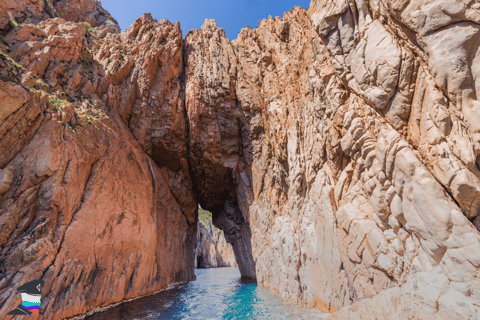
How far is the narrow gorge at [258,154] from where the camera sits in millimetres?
5418

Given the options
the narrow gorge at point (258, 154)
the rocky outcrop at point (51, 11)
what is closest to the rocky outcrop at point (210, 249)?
the narrow gorge at point (258, 154)

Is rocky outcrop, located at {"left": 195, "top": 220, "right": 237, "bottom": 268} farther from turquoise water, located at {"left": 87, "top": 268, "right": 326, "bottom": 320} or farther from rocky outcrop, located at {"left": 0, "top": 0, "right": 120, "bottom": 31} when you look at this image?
rocky outcrop, located at {"left": 0, "top": 0, "right": 120, "bottom": 31}

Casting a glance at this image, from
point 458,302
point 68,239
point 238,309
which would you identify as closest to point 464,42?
point 458,302

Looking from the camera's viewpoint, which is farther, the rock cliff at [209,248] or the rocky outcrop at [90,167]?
the rock cliff at [209,248]

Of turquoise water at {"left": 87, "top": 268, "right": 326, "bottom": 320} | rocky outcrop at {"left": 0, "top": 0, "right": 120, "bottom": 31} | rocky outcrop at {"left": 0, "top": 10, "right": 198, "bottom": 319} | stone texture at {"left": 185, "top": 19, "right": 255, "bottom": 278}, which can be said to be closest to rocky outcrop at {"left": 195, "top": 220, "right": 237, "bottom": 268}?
rocky outcrop at {"left": 0, "top": 10, "right": 198, "bottom": 319}

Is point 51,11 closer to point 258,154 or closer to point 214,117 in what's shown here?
point 214,117

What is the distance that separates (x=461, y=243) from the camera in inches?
196

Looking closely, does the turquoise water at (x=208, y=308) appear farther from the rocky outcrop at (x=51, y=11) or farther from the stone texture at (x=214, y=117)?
the rocky outcrop at (x=51, y=11)

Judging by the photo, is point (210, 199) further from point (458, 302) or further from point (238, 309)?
point (458, 302)

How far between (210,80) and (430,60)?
16573 millimetres

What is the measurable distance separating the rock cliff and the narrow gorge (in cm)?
2895

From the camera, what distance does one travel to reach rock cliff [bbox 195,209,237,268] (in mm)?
50781

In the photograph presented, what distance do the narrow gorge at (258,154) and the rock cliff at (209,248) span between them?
29.0 meters

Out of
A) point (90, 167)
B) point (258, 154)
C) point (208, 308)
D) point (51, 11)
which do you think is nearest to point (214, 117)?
point (258, 154)
